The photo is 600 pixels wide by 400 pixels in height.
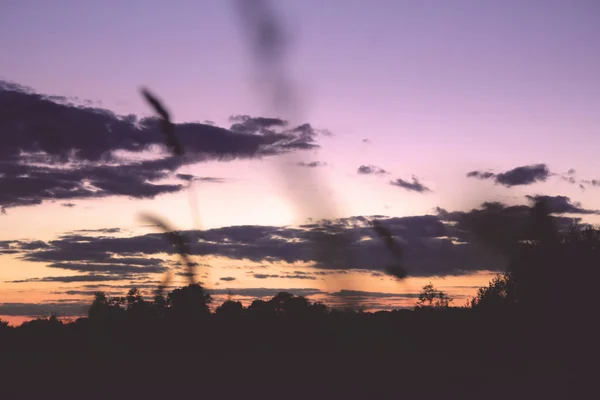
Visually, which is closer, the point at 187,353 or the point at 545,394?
the point at 545,394

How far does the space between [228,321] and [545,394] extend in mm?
19291

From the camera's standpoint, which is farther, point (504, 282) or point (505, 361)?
point (504, 282)

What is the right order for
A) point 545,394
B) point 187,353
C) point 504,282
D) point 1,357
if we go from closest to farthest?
point 545,394 → point 187,353 → point 1,357 → point 504,282

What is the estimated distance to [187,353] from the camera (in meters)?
35.1

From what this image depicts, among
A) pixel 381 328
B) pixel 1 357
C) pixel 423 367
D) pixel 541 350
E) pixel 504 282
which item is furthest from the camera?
pixel 504 282

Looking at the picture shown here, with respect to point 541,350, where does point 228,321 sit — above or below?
above

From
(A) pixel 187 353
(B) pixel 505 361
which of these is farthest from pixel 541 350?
(A) pixel 187 353

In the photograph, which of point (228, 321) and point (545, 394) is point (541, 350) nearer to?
point (545, 394)

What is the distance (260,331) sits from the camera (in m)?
40.8

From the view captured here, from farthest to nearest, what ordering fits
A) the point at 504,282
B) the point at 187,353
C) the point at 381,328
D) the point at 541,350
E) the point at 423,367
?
the point at 504,282
the point at 381,328
the point at 541,350
the point at 187,353
the point at 423,367

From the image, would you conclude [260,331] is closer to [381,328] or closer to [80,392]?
[381,328]

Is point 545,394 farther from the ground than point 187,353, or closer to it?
closer to it

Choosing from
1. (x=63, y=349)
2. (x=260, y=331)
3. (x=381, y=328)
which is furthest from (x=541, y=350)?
(x=63, y=349)

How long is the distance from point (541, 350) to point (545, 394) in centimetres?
996
